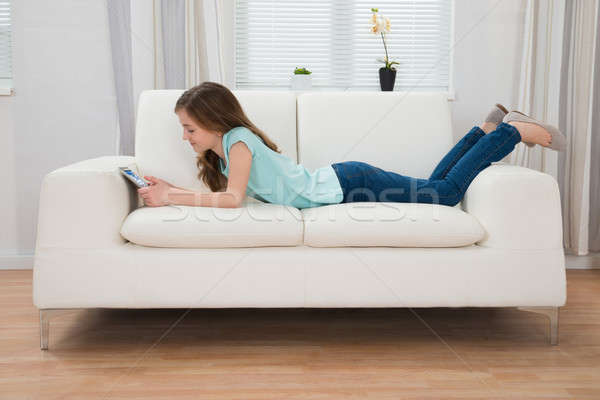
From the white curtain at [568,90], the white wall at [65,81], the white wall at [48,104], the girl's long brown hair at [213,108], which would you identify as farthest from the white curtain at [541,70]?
the white wall at [48,104]

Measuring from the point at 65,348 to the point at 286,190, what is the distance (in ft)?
3.18

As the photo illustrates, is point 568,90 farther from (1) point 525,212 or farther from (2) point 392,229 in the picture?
(2) point 392,229

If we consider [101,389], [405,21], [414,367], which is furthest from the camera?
[405,21]

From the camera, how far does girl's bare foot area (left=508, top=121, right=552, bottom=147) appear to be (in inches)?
85.0

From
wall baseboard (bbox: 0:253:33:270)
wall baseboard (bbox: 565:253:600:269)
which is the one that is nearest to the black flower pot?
wall baseboard (bbox: 565:253:600:269)

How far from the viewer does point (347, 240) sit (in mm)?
1855

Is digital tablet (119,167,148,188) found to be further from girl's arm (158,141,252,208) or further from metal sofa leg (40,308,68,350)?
metal sofa leg (40,308,68,350)

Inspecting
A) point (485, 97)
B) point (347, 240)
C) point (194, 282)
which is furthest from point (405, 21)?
point (194, 282)

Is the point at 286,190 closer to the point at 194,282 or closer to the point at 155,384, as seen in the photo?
the point at 194,282

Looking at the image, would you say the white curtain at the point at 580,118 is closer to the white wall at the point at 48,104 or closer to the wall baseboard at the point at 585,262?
the wall baseboard at the point at 585,262

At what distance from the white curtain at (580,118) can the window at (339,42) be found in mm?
670

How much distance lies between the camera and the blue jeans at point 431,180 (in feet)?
6.90

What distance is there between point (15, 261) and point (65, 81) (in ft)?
3.46

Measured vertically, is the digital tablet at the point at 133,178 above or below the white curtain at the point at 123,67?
below
